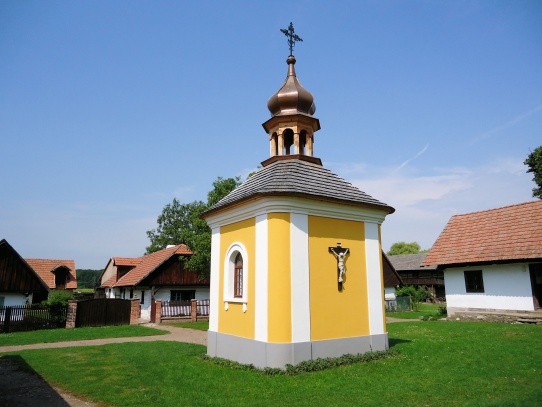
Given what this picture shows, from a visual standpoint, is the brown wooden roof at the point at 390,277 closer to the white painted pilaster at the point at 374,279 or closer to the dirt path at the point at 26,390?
the white painted pilaster at the point at 374,279

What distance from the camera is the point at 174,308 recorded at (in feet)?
77.6

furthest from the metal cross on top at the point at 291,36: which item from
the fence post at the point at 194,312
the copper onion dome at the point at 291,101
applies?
the fence post at the point at 194,312

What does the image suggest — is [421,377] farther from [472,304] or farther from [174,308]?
[174,308]

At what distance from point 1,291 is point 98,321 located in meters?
7.07

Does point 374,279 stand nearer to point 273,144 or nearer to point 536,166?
point 273,144

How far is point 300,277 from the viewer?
352 inches

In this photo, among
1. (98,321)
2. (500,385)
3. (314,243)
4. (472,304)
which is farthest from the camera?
(98,321)

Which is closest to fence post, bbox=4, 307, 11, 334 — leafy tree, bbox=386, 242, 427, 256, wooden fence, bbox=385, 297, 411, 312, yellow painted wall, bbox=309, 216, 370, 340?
yellow painted wall, bbox=309, 216, 370, 340

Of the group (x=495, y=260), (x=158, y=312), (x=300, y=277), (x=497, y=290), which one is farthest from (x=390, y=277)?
(x=300, y=277)

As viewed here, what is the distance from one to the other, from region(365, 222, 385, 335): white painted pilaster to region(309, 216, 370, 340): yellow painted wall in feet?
0.53

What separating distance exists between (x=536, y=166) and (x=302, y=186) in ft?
104

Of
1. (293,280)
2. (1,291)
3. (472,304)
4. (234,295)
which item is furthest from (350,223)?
(1,291)

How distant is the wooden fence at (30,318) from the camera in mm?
19047

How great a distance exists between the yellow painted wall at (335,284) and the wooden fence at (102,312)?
676 inches
